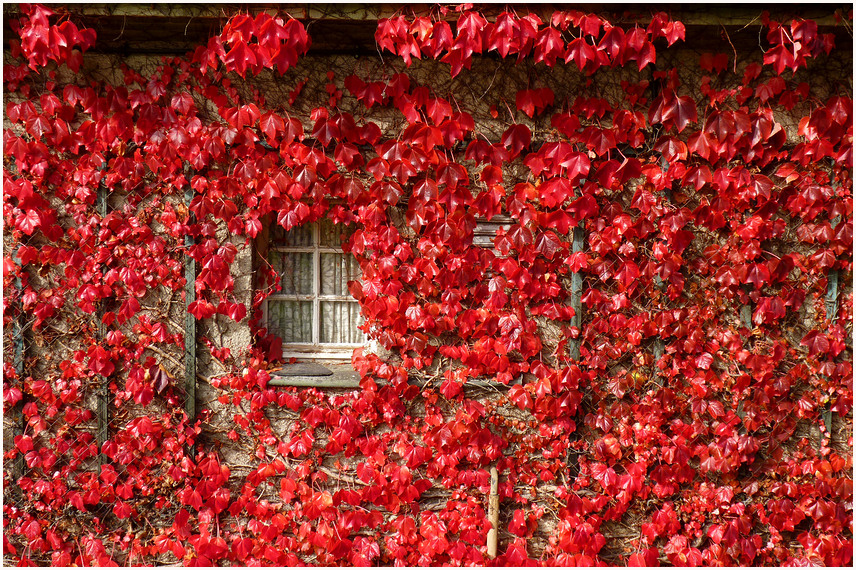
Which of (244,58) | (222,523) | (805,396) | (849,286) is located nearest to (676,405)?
(805,396)

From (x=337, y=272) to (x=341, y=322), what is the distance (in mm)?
332

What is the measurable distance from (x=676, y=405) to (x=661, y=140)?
1581mm

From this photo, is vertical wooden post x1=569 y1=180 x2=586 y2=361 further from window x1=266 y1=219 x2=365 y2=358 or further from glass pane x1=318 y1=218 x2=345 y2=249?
glass pane x1=318 y1=218 x2=345 y2=249

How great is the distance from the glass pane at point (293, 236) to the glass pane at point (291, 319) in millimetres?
380

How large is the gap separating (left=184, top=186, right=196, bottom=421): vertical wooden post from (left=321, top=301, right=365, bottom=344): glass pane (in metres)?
0.78

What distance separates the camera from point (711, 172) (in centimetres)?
294

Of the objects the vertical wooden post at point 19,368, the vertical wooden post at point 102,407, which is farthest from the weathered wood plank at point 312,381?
the vertical wooden post at point 19,368

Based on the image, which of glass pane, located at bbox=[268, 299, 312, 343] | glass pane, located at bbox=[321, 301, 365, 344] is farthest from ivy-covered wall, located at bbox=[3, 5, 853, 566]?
glass pane, located at bbox=[321, 301, 365, 344]

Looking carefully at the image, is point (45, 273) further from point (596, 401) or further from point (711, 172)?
point (711, 172)

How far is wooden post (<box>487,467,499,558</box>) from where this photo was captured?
3080 millimetres

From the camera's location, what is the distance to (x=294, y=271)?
325cm

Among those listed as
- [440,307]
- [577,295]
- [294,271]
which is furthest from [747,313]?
[294,271]

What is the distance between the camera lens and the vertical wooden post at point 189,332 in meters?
3.03

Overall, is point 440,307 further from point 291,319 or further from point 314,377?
point 291,319
